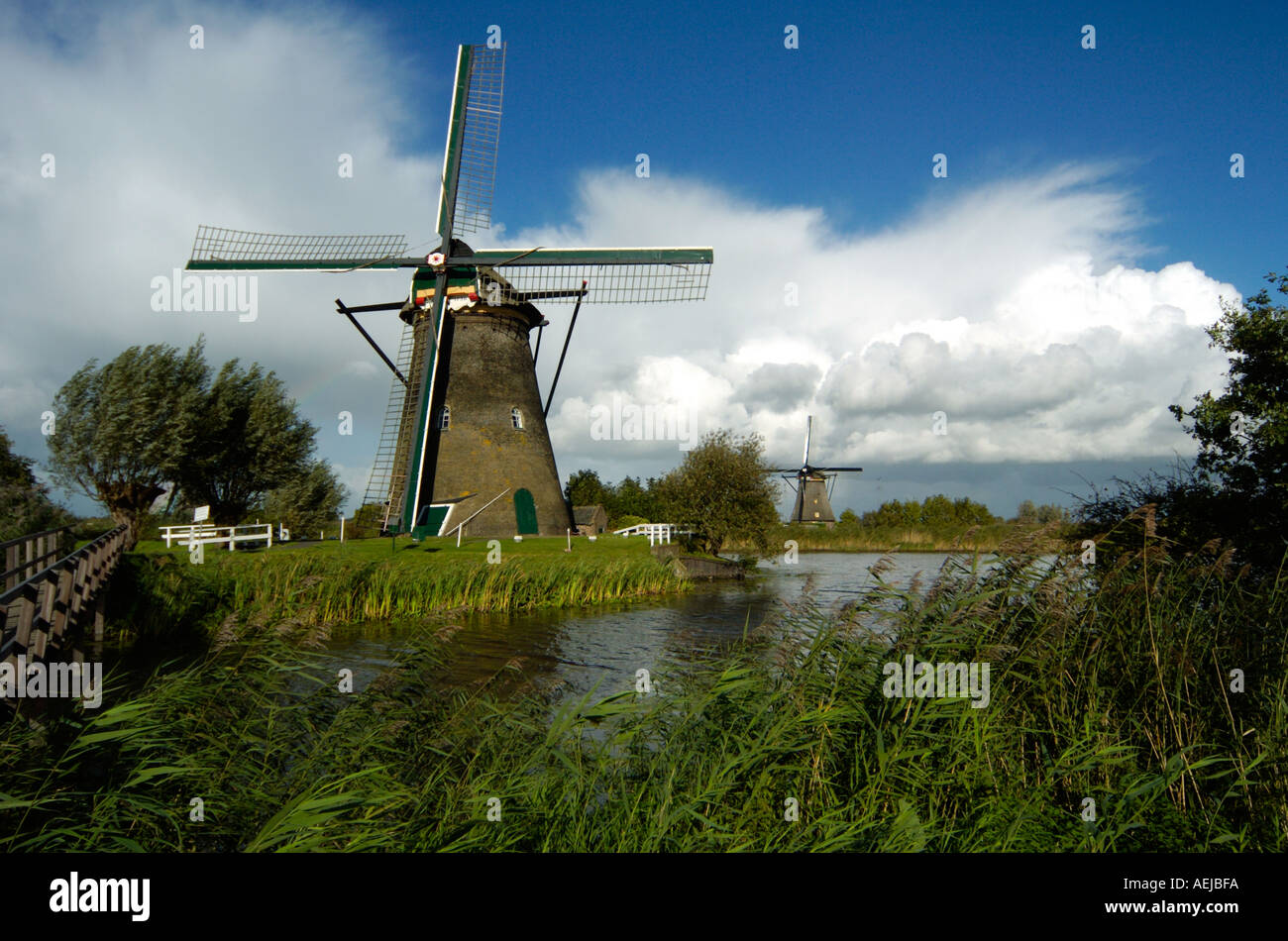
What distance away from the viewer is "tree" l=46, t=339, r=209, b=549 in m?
23.5

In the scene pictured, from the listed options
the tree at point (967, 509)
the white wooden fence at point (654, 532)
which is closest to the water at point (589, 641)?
the white wooden fence at point (654, 532)

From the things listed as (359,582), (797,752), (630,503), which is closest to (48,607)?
(797,752)

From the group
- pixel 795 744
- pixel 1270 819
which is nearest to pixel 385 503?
pixel 795 744

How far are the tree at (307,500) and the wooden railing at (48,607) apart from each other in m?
17.6

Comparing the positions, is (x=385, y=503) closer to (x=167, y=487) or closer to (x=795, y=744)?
(x=167, y=487)

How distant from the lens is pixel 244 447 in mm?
27562

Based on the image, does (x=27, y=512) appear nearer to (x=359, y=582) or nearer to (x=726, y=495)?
(x=359, y=582)

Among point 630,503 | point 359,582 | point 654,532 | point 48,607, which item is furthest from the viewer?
point 630,503

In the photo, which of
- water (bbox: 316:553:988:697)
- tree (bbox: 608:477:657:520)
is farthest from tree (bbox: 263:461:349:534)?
tree (bbox: 608:477:657:520)

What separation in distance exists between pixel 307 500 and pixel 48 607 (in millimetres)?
23198

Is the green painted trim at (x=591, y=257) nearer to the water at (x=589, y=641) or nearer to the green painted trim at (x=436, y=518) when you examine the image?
the green painted trim at (x=436, y=518)

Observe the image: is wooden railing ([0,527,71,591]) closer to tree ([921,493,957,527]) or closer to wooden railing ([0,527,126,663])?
wooden railing ([0,527,126,663])

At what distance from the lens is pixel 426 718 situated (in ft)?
17.0

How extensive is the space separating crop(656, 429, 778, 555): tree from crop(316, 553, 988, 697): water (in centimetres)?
975
